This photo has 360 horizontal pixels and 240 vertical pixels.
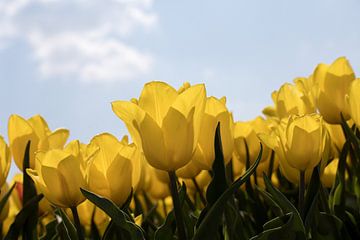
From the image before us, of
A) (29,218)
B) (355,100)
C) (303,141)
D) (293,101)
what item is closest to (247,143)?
(293,101)

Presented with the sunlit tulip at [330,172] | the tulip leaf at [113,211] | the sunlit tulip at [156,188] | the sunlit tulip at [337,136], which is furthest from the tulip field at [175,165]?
the sunlit tulip at [156,188]

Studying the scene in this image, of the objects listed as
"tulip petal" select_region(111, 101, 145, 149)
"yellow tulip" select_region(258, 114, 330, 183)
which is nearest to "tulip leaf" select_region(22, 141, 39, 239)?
"tulip petal" select_region(111, 101, 145, 149)

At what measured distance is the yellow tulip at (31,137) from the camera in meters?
1.84

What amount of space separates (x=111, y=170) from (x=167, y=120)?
8.6 inches

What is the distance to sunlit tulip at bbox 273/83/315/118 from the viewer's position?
2.14m

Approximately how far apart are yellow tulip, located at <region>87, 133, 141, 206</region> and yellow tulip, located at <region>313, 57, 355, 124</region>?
91 cm

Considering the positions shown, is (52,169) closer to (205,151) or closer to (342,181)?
(205,151)

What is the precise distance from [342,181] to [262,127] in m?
0.53

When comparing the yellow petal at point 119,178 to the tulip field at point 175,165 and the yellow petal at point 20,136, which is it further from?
the yellow petal at point 20,136

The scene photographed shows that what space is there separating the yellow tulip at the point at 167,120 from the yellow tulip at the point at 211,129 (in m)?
0.15

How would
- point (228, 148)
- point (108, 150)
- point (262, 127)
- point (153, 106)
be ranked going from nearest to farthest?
point (153, 106), point (108, 150), point (228, 148), point (262, 127)

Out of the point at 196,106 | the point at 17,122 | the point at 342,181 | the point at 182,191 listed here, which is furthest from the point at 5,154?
the point at 342,181

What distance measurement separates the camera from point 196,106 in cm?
126

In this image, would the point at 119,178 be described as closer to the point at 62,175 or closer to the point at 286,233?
the point at 62,175
